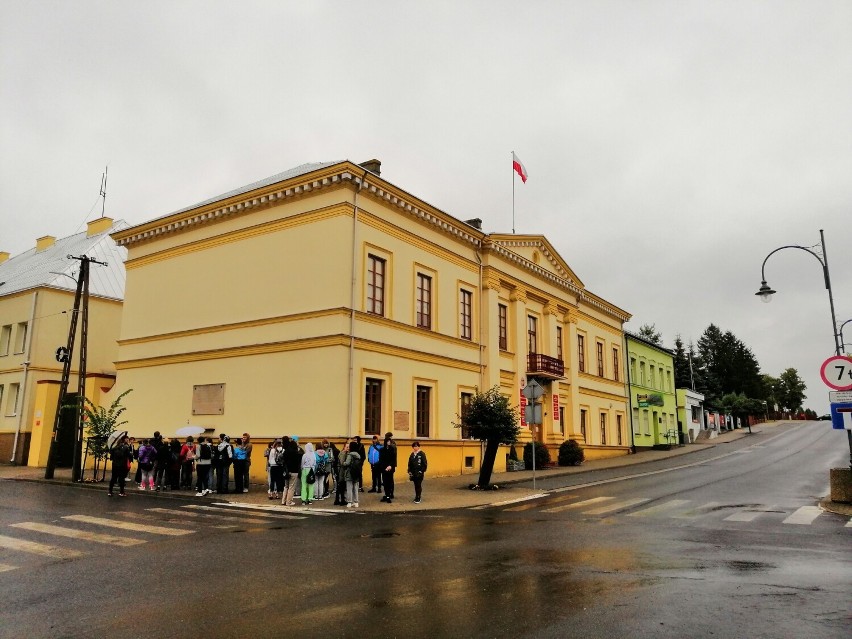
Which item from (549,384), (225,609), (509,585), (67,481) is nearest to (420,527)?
(509,585)

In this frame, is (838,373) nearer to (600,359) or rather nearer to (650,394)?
(600,359)

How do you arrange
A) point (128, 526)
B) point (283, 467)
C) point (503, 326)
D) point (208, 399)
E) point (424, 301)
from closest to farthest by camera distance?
point (128, 526), point (283, 467), point (208, 399), point (424, 301), point (503, 326)

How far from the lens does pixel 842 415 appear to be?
15.3 metres

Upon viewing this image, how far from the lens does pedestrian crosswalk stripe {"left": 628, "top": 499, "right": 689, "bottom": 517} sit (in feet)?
47.2

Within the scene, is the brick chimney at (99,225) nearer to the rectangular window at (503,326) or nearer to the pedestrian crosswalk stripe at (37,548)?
the rectangular window at (503,326)

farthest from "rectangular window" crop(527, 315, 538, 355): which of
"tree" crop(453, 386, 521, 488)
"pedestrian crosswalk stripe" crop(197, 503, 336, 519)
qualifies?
"pedestrian crosswalk stripe" crop(197, 503, 336, 519)

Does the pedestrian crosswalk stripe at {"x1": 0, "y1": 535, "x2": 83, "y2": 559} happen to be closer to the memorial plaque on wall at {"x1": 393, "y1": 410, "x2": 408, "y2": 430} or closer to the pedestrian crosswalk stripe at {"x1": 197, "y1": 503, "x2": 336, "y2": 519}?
the pedestrian crosswalk stripe at {"x1": 197, "y1": 503, "x2": 336, "y2": 519}

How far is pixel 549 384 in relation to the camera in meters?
35.0

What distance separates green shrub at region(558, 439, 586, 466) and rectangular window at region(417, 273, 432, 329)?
39.3 feet

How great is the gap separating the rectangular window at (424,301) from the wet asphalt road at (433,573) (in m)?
11.6

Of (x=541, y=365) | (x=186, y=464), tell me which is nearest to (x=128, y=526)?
(x=186, y=464)

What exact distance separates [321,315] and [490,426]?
668 cm

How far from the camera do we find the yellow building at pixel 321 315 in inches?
861

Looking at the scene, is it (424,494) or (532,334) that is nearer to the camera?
(424,494)
